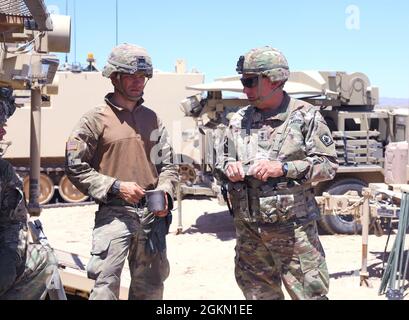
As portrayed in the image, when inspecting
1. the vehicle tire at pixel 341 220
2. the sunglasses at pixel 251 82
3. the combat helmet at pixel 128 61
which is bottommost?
the vehicle tire at pixel 341 220

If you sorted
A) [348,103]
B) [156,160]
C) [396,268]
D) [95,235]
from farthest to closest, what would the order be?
[348,103]
[396,268]
[156,160]
[95,235]

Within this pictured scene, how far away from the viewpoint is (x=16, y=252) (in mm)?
3102

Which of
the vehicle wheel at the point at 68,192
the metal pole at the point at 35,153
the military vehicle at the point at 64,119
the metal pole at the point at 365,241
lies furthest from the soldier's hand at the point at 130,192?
the vehicle wheel at the point at 68,192

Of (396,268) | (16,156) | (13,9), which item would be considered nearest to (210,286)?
(396,268)

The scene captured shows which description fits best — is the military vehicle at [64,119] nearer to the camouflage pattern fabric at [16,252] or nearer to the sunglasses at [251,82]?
the sunglasses at [251,82]

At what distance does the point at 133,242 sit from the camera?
3854mm

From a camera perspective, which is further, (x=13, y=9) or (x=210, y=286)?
(x=210, y=286)

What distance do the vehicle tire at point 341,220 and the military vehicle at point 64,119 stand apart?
4.02 m

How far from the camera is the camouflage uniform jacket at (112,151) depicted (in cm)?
376

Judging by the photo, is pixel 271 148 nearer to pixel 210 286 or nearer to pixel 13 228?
pixel 13 228

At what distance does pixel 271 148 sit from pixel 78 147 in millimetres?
1156

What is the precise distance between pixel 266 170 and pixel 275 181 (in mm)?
164

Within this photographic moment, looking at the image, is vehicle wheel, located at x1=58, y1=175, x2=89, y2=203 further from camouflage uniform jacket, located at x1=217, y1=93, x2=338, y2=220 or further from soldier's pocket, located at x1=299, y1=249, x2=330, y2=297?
soldier's pocket, located at x1=299, y1=249, x2=330, y2=297

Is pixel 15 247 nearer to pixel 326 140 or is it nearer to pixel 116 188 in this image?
pixel 116 188
